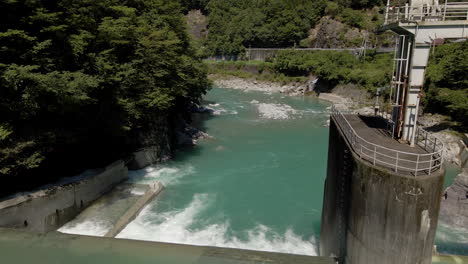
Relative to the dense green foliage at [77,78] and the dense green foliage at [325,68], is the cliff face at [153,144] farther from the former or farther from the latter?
the dense green foliage at [325,68]

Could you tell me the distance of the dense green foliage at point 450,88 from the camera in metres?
25.5

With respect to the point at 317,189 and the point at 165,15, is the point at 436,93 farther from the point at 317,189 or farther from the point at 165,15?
the point at 165,15

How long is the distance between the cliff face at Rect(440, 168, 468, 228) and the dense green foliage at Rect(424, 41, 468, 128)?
11712mm

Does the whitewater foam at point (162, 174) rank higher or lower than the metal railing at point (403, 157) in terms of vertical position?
lower

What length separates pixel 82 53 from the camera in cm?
1587

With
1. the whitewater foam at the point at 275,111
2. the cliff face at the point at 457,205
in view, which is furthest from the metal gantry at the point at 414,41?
the whitewater foam at the point at 275,111

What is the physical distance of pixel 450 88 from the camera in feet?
92.6

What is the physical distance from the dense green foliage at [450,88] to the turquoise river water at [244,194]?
944 cm

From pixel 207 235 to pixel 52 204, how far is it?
21.5ft

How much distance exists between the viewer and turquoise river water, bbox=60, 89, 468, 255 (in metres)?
14.4

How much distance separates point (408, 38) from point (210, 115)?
28.5 metres

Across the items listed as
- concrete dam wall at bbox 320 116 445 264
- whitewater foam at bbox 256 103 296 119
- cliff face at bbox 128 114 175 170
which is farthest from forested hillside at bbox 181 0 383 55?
concrete dam wall at bbox 320 116 445 264

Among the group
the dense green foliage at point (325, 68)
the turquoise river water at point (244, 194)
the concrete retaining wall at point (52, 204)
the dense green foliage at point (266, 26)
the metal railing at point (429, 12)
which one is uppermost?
the dense green foliage at point (266, 26)

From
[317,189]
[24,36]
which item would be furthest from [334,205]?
[24,36]
